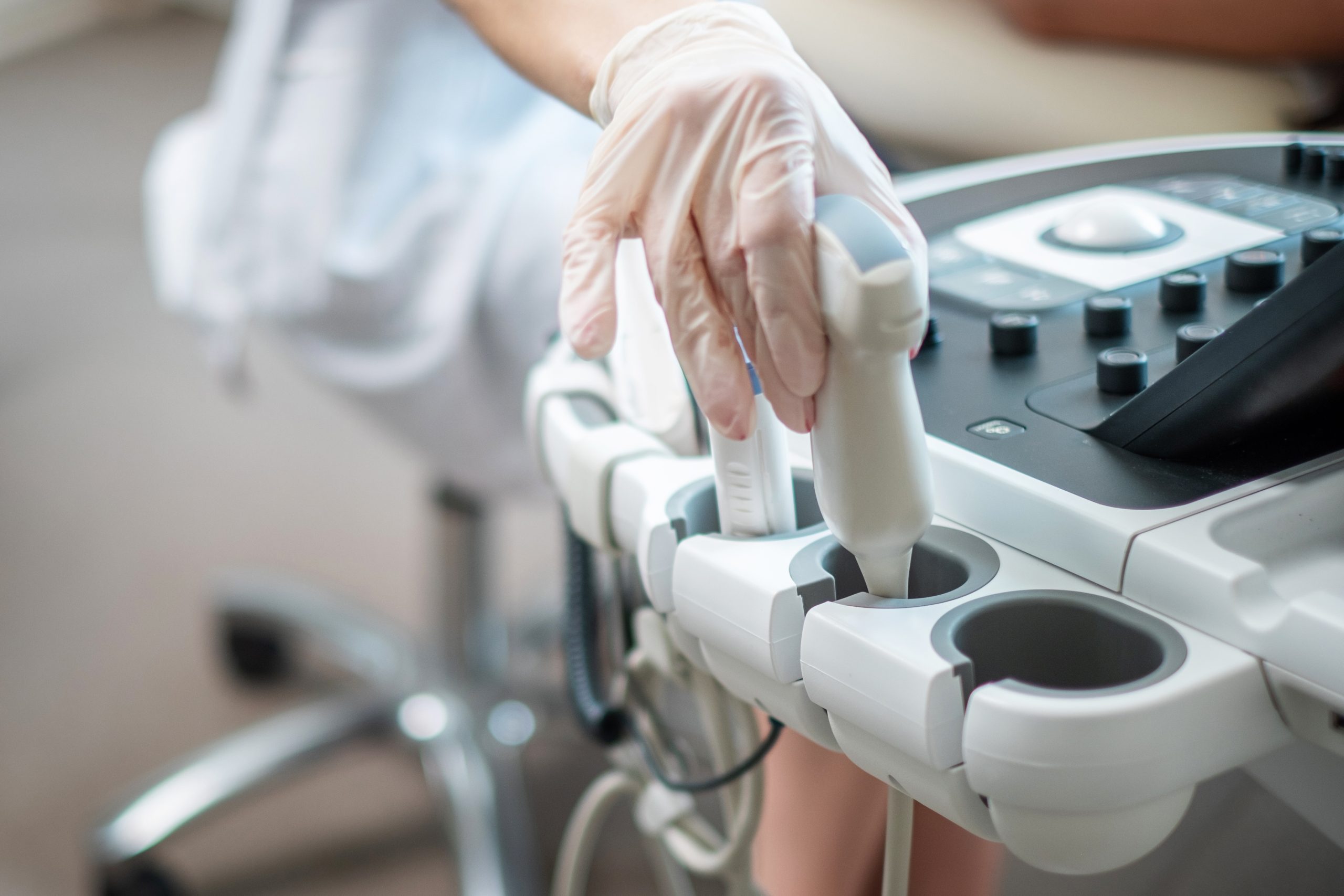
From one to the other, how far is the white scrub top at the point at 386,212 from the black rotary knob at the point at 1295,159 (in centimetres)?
51

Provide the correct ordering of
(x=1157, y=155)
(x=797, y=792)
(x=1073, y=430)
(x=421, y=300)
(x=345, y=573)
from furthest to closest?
(x=345, y=573)
(x=421, y=300)
(x=1157, y=155)
(x=797, y=792)
(x=1073, y=430)

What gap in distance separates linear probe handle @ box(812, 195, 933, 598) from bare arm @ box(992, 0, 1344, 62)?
0.93 meters

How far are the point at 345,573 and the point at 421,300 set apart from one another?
0.88 metres

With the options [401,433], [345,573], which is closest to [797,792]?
[401,433]

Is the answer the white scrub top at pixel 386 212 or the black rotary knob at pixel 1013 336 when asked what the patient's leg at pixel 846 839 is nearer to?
the black rotary knob at pixel 1013 336

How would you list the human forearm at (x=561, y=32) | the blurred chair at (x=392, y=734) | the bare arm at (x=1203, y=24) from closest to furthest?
the human forearm at (x=561, y=32)
the bare arm at (x=1203, y=24)
the blurred chair at (x=392, y=734)

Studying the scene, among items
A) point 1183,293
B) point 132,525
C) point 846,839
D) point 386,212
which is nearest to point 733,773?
point 846,839

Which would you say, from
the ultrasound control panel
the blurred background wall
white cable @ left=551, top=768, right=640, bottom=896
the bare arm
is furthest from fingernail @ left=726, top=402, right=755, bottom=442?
the bare arm

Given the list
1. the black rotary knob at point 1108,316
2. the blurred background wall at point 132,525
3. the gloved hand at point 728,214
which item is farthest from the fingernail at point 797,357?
the blurred background wall at point 132,525

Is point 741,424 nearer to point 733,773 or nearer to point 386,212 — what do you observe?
point 733,773

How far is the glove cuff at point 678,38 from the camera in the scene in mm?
461

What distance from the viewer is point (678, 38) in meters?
0.48

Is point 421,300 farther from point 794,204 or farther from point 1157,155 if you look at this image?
point 794,204

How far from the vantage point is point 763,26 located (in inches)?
18.4
